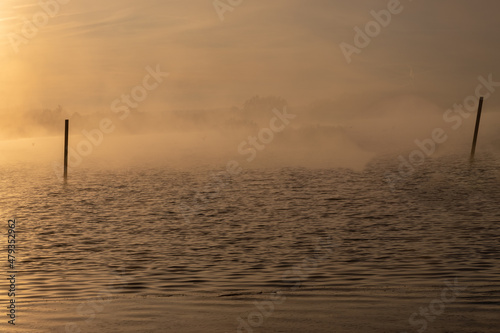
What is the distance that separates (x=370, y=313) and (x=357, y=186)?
43412 millimetres

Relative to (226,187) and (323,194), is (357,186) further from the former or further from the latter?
(226,187)

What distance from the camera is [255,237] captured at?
2947cm

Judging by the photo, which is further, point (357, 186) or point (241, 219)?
point (357, 186)

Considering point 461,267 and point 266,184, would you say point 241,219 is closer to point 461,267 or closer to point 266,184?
point 461,267

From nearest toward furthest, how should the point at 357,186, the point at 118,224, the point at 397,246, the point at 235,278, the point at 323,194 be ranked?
the point at 235,278, the point at 397,246, the point at 118,224, the point at 323,194, the point at 357,186

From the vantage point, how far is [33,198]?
171 ft

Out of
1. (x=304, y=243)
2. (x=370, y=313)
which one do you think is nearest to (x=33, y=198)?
(x=304, y=243)

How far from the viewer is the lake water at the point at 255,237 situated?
1902cm

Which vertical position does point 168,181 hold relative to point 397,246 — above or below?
below

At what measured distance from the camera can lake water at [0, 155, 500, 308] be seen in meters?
19.0

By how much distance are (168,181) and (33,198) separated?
18576 millimetres

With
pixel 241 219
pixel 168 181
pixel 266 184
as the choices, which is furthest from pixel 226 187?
pixel 241 219

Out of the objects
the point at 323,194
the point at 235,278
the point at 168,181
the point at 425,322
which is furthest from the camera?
the point at 168,181

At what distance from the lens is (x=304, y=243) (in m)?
27.6
